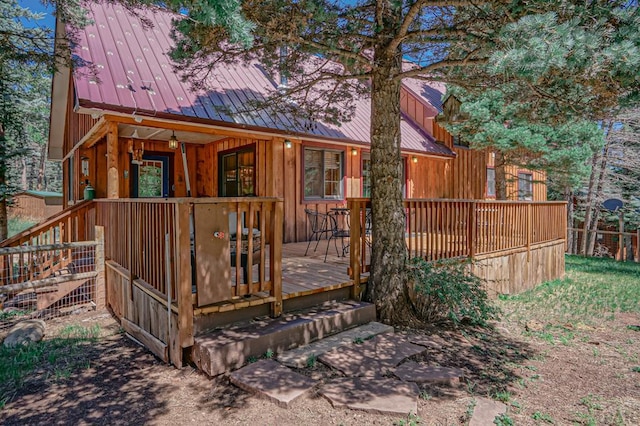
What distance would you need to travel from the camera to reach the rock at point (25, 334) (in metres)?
3.98

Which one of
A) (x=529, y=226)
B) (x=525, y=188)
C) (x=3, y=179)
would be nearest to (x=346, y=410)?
(x=529, y=226)

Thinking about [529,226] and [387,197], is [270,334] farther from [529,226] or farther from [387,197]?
[529,226]

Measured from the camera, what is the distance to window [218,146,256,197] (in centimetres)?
788

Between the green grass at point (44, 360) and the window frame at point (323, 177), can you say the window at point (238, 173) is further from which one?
the green grass at point (44, 360)

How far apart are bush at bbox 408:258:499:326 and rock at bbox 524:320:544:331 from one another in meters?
0.46

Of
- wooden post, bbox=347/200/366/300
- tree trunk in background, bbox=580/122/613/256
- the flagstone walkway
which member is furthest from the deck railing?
tree trunk in background, bbox=580/122/613/256

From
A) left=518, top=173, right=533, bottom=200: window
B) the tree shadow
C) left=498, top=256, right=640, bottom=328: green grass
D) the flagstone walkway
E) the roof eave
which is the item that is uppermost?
the roof eave

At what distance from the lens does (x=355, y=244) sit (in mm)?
4465

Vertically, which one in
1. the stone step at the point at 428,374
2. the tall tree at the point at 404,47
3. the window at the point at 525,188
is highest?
the tall tree at the point at 404,47

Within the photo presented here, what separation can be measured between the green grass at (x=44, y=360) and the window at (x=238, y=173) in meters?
4.30

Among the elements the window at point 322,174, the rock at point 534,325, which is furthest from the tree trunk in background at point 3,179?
the rock at point 534,325

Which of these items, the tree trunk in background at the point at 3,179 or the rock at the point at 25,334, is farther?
the tree trunk in background at the point at 3,179

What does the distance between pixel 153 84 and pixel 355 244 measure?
14.9ft

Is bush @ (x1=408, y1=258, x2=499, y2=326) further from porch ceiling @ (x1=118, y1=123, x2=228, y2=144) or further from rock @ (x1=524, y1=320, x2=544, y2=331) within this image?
porch ceiling @ (x1=118, y1=123, x2=228, y2=144)
